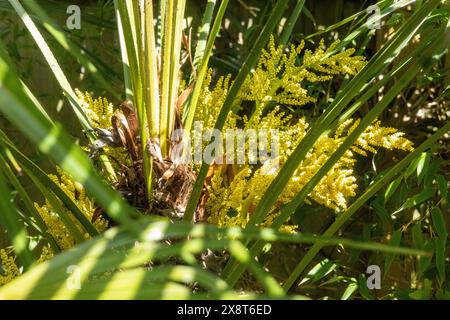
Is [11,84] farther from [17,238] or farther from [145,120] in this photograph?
[145,120]

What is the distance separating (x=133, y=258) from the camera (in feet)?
1.19

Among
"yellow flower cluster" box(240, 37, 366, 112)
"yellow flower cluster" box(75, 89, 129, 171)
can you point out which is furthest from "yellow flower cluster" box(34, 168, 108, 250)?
"yellow flower cluster" box(240, 37, 366, 112)

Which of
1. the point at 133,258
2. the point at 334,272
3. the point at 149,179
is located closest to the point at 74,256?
the point at 133,258

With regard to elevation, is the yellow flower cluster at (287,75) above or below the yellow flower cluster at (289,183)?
above

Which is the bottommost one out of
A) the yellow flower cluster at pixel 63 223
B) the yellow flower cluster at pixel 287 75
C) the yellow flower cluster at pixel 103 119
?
the yellow flower cluster at pixel 63 223

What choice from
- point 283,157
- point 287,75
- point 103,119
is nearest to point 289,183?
point 283,157

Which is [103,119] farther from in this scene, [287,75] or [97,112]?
[287,75]

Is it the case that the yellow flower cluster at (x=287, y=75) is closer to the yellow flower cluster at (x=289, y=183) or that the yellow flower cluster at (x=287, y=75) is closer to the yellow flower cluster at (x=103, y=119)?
the yellow flower cluster at (x=289, y=183)

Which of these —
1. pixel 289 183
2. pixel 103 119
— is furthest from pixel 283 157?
pixel 103 119

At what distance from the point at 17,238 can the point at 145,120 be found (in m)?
0.30

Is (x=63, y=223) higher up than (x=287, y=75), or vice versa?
(x=287, y=75)

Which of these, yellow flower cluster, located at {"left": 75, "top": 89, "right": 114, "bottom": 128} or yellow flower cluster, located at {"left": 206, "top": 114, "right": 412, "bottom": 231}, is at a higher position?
yellow flower cluster, located at {"left": 75, "top": 89, "right": 114, "bottom": 128}

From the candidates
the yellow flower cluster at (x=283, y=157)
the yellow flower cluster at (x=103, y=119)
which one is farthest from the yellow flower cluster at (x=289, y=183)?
the yellow flower cluster at (x=103, y=119)

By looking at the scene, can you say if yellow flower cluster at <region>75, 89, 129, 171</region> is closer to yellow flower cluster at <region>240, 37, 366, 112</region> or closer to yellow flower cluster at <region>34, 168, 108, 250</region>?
yellow flower cluster at <region>34, 168, 108, 250</region>
